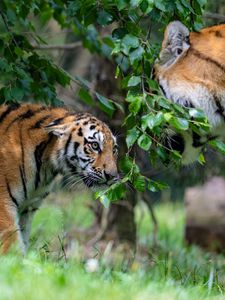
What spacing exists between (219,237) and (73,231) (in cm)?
182

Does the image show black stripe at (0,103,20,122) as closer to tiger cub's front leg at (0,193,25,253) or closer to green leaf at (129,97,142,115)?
tiger cub's front leg at (0,193,25,253)

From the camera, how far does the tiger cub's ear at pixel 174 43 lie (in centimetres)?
490

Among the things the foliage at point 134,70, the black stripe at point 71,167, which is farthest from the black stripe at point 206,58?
the black stripe at point 71,167

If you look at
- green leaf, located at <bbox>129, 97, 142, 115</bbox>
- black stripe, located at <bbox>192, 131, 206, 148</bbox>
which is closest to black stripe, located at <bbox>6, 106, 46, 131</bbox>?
black stripe, located at <bbox>192, 131, 206, 148</bbox>

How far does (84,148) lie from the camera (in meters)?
5.30

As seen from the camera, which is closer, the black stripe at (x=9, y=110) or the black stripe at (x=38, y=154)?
the black stripe at (x=38, y=154)

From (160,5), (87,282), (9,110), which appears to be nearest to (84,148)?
A: (9,110)

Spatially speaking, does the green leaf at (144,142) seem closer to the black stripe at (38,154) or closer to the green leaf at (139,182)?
the green leaf at (139,182)

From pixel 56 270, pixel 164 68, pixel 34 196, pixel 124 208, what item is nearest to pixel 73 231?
pixel 124 208

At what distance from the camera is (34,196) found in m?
5.39

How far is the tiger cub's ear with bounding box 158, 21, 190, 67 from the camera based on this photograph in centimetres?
490

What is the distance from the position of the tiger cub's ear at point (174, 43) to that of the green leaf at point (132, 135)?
706mm

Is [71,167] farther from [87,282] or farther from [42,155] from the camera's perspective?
[87,282]

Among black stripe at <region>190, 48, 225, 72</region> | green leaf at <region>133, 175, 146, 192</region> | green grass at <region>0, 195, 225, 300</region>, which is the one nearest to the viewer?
green grass at <region>0, 195, 225, 300</region>
